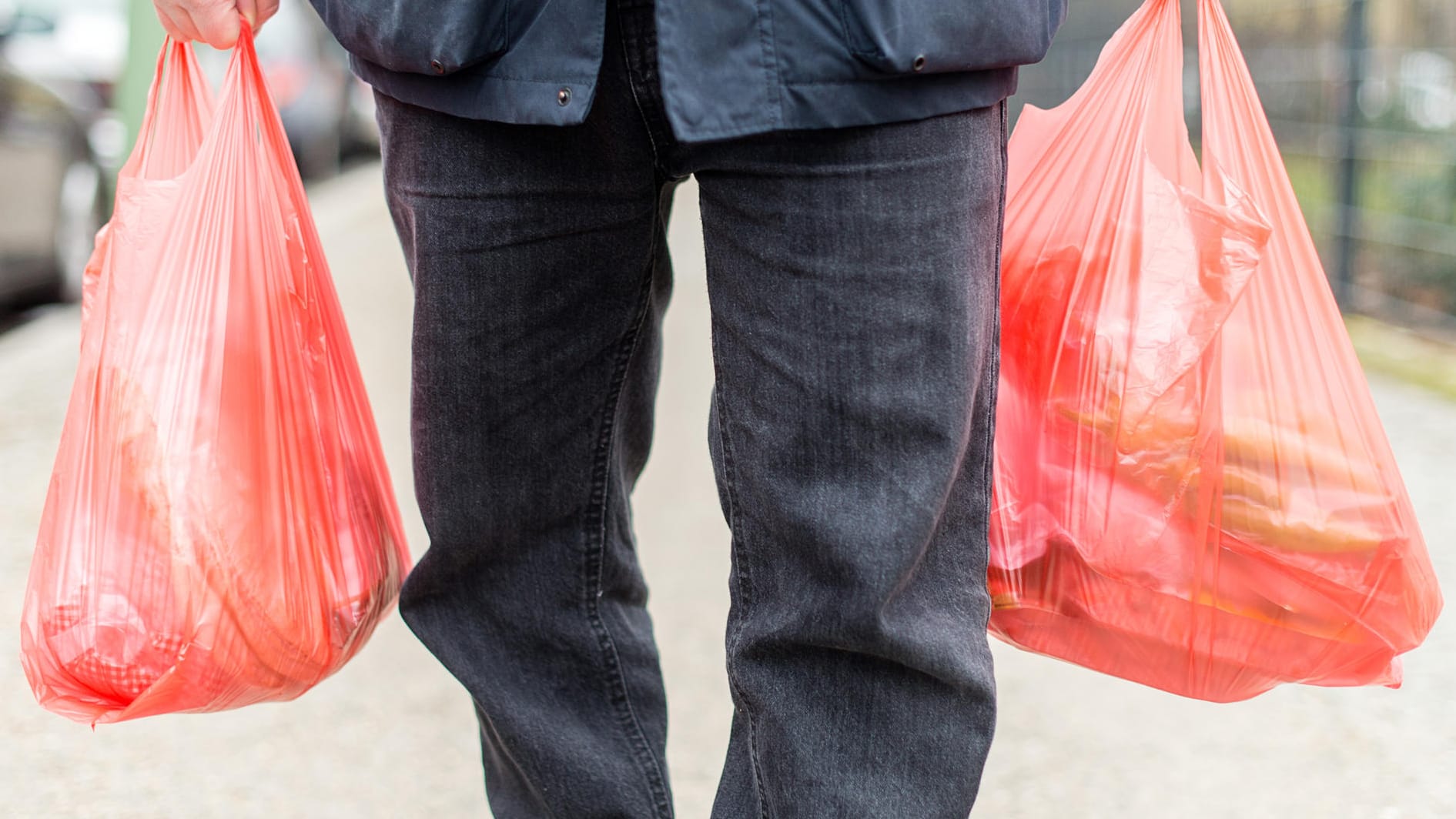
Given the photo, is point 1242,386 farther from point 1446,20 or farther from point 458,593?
point 1446,20

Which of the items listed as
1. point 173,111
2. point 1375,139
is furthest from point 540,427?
point 1375,139

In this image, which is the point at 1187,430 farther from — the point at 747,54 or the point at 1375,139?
the point at 1375,139

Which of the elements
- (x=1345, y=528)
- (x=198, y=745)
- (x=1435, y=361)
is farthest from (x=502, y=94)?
(x=1435, y=361)

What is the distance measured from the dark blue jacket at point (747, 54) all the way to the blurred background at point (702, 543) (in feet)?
3.70

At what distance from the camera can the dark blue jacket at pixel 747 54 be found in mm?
975

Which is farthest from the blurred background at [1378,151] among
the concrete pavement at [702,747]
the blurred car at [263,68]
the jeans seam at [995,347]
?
the blurred car at [263,68]

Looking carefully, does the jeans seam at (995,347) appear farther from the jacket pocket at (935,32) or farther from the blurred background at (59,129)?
the blurred background at (59,129)

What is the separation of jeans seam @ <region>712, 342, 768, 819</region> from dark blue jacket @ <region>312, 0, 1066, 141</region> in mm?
224

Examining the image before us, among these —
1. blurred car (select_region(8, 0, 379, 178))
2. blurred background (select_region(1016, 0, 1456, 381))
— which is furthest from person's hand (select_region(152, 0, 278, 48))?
blurred background (select_region(1016, 0, 1456, 381))

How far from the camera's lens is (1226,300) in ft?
3.91

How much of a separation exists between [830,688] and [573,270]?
42cm

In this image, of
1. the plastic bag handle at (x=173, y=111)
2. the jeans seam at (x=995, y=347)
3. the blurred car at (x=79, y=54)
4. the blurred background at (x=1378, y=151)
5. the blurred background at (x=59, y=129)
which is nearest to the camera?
the jeans seam at (x=995, y=347)

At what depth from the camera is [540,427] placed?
1.25 metres

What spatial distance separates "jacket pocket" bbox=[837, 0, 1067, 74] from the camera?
3.14 feet
